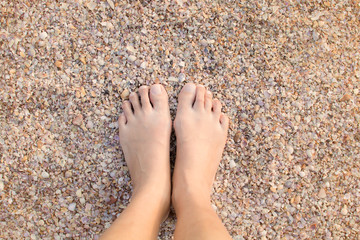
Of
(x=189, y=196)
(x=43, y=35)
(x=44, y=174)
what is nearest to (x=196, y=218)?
(x=189, y=196)

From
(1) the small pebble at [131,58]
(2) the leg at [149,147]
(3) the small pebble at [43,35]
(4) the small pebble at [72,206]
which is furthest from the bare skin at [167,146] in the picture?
(3) the small pebble at [43,35]

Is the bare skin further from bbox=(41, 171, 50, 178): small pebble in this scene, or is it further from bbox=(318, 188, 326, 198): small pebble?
bbox=(318, 188, 326, 198): small pebble

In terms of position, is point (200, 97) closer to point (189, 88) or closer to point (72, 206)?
point (189, 88)

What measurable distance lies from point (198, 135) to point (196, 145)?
57 millimetres

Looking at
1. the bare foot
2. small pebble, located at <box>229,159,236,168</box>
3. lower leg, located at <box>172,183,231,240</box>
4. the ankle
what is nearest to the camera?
lower leg, located at <box>172,183,231,240</box>

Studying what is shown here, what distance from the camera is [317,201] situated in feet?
5.86

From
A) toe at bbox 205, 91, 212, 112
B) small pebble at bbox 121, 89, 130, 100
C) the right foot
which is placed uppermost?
small pebble at bbox 121, 89, 130, 100

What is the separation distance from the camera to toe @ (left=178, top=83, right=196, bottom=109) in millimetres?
1754

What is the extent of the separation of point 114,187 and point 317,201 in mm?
1038

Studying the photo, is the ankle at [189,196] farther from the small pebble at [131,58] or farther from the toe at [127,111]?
the small pebble at [131,58]

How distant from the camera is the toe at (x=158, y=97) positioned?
68.3 inches

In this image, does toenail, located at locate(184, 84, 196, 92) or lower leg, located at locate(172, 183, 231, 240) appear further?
toenail, located at locate(184, 84, 196, 92)

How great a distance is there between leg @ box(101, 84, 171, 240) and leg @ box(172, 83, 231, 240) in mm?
64

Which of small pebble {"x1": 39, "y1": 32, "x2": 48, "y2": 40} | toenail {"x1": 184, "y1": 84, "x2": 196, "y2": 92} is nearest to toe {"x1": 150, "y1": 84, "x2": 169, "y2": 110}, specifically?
toenail {"x1": 184, "y1": 84, "x2": 196, "y2": 92}
